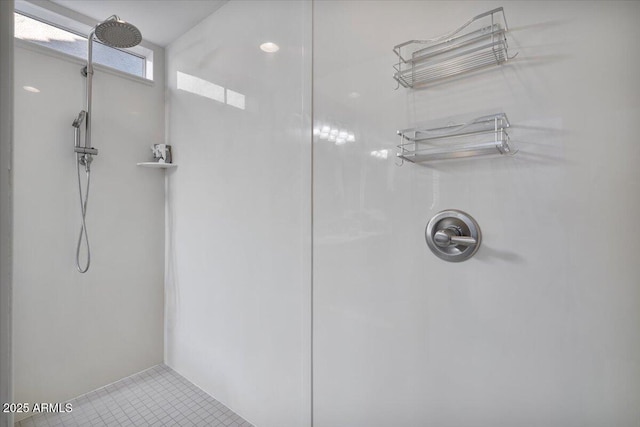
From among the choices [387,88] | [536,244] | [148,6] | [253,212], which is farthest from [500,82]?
[148,6]

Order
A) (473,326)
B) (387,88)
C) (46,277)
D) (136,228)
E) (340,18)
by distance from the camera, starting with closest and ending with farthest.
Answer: (473,326) → (387,88) → (340,18) → (46,277) → (136,228)

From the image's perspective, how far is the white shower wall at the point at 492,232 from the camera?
80 cm

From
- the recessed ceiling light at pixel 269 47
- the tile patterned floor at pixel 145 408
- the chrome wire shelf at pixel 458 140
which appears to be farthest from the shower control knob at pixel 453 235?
the tile patterned floor at pixel 145 408

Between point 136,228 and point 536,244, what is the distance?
7.67 feet

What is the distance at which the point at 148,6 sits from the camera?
1.84 m

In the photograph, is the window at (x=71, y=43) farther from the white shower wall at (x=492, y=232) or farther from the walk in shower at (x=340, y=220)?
the white shower wall at (x=492, y=232)

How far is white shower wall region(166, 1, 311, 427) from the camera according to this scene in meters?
1.48

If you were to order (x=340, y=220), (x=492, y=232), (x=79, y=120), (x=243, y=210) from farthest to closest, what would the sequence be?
(x=79, y=120) → (x=243, y=210) → (x=340, y=220) → (x=492, y=232)

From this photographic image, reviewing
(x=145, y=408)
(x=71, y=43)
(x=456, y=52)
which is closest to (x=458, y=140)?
(x=456, y=52)

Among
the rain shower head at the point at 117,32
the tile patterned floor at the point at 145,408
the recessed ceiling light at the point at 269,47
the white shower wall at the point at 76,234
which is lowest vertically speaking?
the tile patterned floor at the point at 145,408

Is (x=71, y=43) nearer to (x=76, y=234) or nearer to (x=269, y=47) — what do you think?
(x=76, y=234)

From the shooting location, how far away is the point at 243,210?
1731mm

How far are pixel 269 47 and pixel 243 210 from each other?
889 millimetres

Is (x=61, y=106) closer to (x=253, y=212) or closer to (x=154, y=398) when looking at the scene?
(x=253, y=212)
